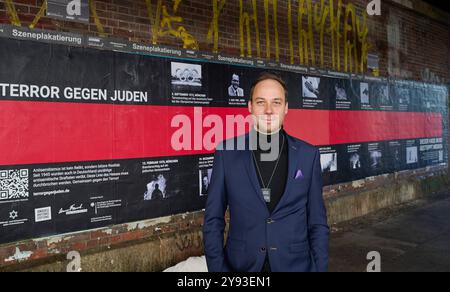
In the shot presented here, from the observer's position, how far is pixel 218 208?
8.52ft

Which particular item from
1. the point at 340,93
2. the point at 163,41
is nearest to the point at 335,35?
the point at 340,93

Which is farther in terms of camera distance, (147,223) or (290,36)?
(290,36)

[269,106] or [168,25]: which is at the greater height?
[168,25]

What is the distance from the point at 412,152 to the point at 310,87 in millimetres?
4480

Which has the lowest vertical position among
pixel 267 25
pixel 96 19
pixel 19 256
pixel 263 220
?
pixel 19 256

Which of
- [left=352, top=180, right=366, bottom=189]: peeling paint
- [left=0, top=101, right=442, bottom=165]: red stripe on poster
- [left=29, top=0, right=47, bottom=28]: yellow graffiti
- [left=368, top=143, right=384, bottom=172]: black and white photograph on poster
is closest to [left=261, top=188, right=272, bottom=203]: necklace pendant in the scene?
[left=0, top=101, right=442, bottom=165]: red stripe on poster

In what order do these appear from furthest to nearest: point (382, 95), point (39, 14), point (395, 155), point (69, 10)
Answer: point (395, 155) → point (382, 95) → point (69, 10) → point (39, 14)

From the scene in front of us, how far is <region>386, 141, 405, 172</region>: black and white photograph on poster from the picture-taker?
9.48 m

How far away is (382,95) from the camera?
366 inches

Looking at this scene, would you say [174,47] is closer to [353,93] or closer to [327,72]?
[327,72]

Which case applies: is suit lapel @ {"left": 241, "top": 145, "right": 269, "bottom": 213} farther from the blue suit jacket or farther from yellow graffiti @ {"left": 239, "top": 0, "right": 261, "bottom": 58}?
yellow graffiti @ {"left": 239, "top": 0, "right": 261, "bottom": 58}

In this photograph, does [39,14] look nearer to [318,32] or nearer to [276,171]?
[276,171]

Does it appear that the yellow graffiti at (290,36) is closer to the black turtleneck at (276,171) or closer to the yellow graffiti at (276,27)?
the yellow graffiti at (276,27)

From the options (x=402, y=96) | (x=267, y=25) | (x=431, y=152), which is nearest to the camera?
(x=267, y=25)
